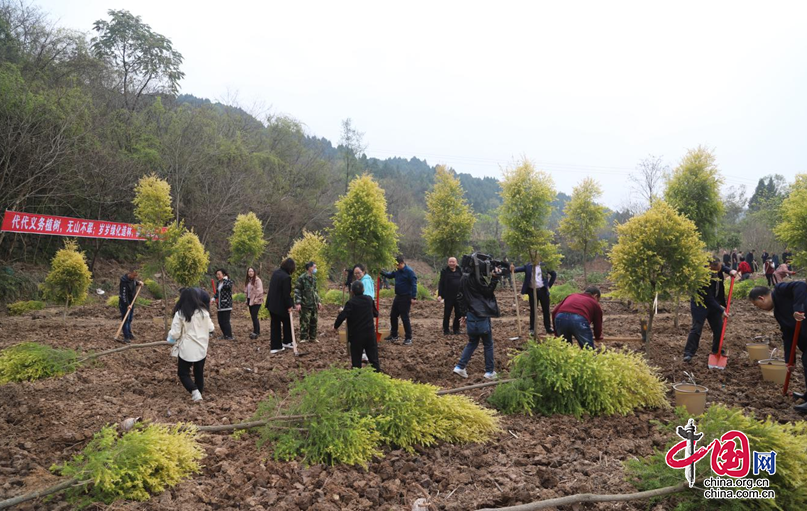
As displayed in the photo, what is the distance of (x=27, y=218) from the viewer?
595 inches

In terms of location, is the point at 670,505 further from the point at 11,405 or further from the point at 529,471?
the point at 11,405

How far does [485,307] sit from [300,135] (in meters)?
32.8

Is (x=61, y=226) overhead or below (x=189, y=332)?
overhead

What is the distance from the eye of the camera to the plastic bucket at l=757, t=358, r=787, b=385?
6.36 metres

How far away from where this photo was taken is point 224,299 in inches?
378

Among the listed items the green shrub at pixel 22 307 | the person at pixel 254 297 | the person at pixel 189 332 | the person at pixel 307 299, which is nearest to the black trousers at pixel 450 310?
the person at pixel 307 299

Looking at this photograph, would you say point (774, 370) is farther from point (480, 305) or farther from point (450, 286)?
point (450, 286)

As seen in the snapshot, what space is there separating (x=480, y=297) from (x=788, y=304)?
3905 millimetres

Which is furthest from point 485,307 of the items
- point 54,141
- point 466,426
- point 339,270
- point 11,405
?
point 339,270

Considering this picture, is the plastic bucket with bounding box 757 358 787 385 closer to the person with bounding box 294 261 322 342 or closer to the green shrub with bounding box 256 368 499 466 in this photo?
the green shrub with bounding box 256 368 499 466

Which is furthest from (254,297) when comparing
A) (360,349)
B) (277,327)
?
(360,349)

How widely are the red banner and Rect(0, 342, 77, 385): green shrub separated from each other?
6976 millimetres

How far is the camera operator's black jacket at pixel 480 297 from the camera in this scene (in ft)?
21.9

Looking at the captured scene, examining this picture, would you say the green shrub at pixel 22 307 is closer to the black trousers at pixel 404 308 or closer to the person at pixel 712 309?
the black trousers at pixel 404 308
